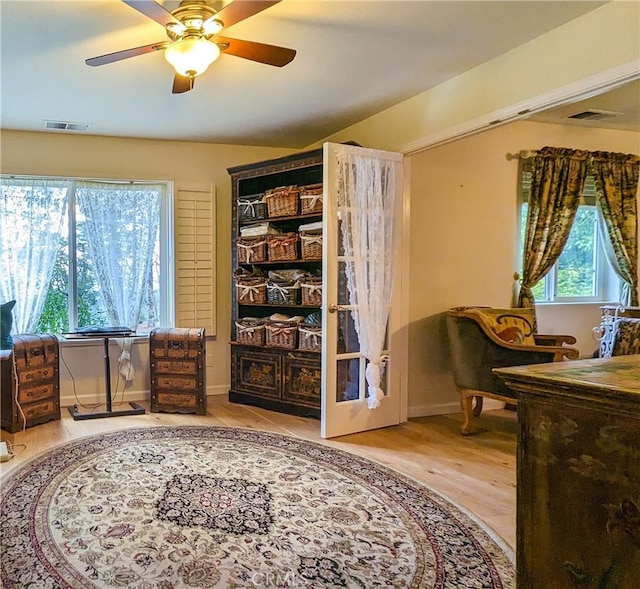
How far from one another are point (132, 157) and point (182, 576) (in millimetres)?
3907

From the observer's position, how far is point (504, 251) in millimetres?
4914

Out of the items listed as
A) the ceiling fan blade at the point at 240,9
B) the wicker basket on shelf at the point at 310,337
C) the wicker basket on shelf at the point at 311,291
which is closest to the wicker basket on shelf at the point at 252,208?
the wicker basket on shelf at the point at 311,291

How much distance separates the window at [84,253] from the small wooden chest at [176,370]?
61 cm

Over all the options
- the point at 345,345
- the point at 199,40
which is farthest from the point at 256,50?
the point at 345,345

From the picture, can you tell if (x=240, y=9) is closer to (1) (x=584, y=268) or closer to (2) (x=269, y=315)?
(2) (x=269, y=315)

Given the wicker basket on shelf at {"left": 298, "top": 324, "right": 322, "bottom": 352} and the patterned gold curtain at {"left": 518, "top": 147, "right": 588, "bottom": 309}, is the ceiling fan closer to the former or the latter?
the wicker basket on shelf at {"left": 298, "top": 324, "right": 322, "bottom": 352}

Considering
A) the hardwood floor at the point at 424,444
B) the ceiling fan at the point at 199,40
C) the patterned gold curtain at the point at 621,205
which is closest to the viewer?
the ceiling fan at the point at 199,40

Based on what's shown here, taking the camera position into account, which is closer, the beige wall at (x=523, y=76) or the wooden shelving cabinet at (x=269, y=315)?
the beige wall at (x=523, y=76)

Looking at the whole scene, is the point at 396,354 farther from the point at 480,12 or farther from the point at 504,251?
the point at 480,12

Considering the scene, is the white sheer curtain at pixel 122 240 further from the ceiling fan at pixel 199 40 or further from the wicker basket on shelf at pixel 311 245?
the ceiling fan at pixel 199 40

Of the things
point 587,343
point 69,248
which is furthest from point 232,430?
point 587,343

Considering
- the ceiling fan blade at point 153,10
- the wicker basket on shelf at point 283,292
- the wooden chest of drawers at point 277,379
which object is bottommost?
the wooden chest of drawers at point 277,379

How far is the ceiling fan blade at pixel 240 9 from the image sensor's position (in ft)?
6.93

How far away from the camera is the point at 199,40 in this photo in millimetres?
2432
